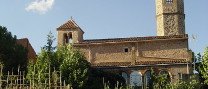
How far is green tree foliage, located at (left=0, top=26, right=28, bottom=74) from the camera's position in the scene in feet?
120

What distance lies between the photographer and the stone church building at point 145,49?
42.4m

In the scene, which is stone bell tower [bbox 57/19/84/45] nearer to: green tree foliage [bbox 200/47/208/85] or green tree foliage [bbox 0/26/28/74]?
green tree foliage [bbox 0/26/28/74]

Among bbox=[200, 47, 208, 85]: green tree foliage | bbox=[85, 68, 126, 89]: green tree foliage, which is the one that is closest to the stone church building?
bbox=[200, 47, 208, 85]: green tree foliage

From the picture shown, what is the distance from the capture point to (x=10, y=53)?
3703 cm

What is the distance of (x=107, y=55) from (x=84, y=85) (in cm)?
966

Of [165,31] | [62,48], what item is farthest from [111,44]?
[62,48]

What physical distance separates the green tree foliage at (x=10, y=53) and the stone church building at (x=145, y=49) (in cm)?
674

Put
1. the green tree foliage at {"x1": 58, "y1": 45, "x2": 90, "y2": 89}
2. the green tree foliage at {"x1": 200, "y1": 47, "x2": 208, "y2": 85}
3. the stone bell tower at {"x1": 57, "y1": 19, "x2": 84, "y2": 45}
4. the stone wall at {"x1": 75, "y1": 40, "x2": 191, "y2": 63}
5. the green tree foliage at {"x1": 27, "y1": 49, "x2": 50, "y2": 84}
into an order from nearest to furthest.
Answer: the green tree foliage at {"x1": 27, "y1": 49, "x2": 50, "y2": 84} → the green tree foliage at {"x1": 58, "y1": 45, "x2": 90, "y2": 89} → the green tree foliage at {"x1": 200, "y1": 47, "x2": 208, "y2": 85} → the stone wall at {"x1": 75, "y1": 40, "x2": 191, "y2": 63} → the stone bell tower at {"x1": 57, "y1": 19, "x2": 84, "y2": 45}

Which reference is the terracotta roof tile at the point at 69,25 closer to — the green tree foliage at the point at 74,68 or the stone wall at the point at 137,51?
the stone wall at the point at 137,51

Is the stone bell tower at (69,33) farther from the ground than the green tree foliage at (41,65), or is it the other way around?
the stone bell tower at (69,33)

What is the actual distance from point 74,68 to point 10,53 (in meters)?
4.47

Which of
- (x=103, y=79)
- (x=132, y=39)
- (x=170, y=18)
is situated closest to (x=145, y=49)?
(x=132, y=39)

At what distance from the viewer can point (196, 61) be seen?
43.8 m

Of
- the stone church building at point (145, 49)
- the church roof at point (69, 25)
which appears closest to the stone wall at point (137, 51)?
the stone church building at point (145, 49)
